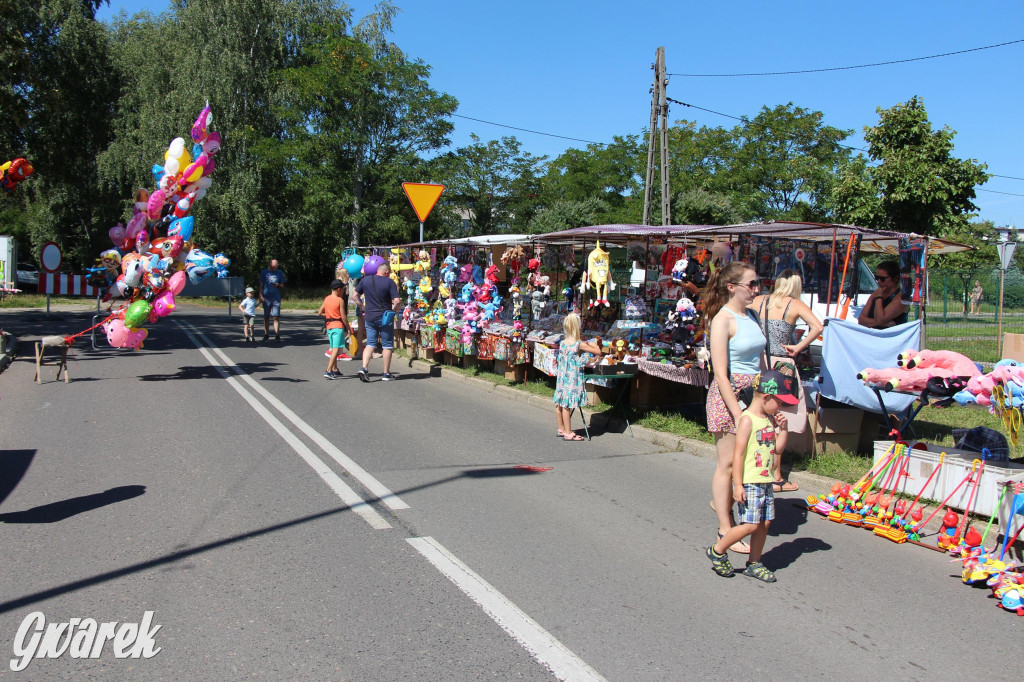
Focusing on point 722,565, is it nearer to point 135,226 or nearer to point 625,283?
point 625,283

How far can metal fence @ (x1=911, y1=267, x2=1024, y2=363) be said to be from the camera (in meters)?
18.1

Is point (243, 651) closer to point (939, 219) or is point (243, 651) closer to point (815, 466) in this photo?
point (815, 466)

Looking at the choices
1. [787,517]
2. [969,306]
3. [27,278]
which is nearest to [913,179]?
[969,306]

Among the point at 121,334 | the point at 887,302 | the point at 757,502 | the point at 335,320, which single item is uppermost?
the point at 887,302

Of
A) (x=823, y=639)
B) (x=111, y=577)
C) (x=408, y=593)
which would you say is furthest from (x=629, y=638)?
(x=111, y=577)

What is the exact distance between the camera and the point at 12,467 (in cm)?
→ 686

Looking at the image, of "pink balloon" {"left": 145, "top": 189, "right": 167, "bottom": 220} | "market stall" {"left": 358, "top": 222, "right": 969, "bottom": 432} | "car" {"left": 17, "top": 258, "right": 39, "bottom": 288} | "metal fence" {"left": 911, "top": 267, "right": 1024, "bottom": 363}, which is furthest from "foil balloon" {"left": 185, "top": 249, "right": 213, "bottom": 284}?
"car" {"left": 17, "top": 258, "right": 39, "bottom": 288}

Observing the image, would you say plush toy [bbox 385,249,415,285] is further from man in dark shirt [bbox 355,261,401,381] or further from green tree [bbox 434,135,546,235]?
green tree [bbox 434,135,546,235]

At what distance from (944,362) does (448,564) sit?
3.82 meters

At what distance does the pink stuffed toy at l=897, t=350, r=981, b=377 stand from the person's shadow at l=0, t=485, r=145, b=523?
608 cm

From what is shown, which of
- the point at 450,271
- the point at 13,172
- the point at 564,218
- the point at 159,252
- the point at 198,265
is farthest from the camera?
the point at 564,218

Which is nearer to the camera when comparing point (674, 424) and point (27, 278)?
point (674, 424)

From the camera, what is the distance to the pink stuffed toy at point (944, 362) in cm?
534

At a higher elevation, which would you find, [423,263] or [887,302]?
[423,263]
